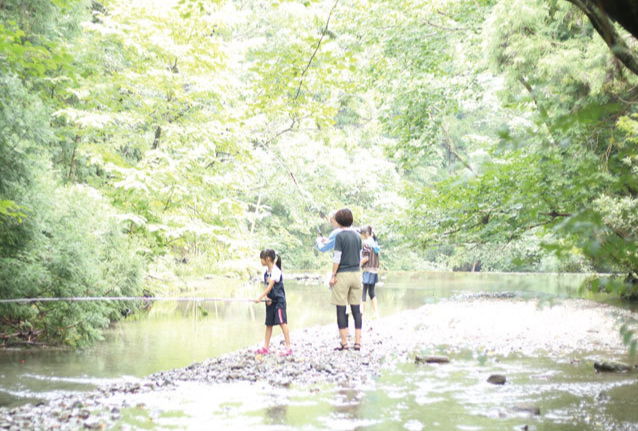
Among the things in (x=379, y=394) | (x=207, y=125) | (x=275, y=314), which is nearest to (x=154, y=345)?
(x=275, y=314)

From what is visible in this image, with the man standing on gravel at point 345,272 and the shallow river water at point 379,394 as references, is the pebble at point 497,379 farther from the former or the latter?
the man standing on gravel at point 345,272

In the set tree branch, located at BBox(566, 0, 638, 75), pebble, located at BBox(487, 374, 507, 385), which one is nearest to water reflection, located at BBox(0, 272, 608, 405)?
pebble, located at BBox(487, 374, 507, 385)

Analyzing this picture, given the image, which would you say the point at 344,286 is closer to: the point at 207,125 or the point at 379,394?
the point at 379,394

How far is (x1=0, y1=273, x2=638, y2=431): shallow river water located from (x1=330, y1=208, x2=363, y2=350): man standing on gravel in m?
1.12

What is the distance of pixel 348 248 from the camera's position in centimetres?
786

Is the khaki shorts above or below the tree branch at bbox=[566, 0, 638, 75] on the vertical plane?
below

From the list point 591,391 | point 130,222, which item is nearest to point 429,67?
point 130,222

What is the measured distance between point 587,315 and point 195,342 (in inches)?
310

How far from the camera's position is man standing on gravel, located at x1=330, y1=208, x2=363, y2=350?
7844 mm

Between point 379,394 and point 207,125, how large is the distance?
9986mm

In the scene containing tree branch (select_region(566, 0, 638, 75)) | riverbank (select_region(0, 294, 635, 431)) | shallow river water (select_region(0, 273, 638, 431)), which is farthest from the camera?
riverbank (select_region(0, 294, 635, 431))

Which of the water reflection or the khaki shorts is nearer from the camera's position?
the water reflection

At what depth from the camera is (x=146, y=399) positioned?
543 cm

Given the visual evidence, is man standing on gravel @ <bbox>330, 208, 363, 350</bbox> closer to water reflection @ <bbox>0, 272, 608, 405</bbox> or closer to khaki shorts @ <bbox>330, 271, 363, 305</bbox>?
khaki shorts @ <bbox>330, 271, 363, 305</bbox>
